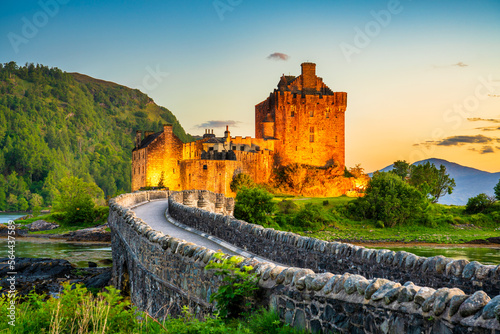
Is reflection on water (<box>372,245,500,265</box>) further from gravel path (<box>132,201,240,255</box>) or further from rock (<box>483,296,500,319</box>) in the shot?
rock (<box>483,296,500,319</box>)

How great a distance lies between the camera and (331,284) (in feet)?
18.7

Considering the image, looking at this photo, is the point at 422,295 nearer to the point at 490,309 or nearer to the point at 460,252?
the point at 490,309

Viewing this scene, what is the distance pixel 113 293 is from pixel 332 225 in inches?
1975

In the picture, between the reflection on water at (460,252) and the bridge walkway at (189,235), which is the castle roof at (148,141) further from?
the bridge walkway at (189,235)

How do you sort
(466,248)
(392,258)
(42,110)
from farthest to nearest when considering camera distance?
(42,110)
(466,248)
(392,258)

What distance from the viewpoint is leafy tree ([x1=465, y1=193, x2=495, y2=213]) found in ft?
202

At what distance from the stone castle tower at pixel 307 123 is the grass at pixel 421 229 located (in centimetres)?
2442

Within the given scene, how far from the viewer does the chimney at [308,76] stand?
89375mm

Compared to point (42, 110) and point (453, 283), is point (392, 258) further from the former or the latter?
point (42, 110)

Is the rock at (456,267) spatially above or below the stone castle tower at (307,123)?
below

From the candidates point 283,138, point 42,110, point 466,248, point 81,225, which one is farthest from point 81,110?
point 466,248

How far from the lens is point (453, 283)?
24.8ft

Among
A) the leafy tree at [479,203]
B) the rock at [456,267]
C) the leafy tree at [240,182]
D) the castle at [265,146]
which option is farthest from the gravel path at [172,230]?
the leafy tree at [479,203]

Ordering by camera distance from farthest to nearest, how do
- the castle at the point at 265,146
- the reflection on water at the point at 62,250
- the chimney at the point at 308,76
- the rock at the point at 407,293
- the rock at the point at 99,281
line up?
the chimney at the point at 308,76 < the castle at the point at 265,146 < the reflection on water at the point at 62,250 < the rock at the point at 99,281 < the rock at the point at 407,293
